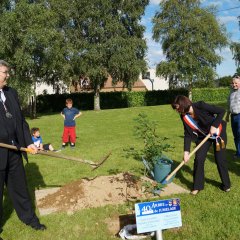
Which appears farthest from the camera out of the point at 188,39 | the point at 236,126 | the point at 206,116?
the point at 188,39

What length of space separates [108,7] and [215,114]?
1012 inches

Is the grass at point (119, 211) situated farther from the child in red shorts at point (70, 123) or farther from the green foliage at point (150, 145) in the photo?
the child in red shorts at point (70, 123)

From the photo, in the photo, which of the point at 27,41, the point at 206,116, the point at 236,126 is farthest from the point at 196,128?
the point at 27,41

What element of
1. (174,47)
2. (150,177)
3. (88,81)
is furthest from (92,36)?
(150,177)

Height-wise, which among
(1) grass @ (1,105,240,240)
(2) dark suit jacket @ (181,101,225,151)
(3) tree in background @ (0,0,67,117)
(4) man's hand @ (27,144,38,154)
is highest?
(3) tree in background @ (0,0,67,117)

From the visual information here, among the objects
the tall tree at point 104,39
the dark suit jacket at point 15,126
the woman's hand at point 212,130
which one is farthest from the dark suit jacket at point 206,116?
the tall tree at point 104,39

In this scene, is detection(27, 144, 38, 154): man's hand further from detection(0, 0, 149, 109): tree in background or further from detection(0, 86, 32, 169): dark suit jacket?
detection(0, 0, 149, 109): tree in background

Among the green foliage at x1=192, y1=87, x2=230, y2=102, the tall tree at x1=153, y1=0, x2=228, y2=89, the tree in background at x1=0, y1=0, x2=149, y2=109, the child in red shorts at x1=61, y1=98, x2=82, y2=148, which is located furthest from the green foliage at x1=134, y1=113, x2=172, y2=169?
the green foliage at x1=192, y1=87, x2=230, y2=102

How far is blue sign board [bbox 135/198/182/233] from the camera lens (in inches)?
146

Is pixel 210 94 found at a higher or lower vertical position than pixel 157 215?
lower

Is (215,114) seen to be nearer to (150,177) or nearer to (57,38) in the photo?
(150,177)

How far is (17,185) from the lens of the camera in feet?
15.0

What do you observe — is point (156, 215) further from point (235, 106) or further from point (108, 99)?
point (108, 99)

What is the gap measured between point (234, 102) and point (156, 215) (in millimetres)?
5296
